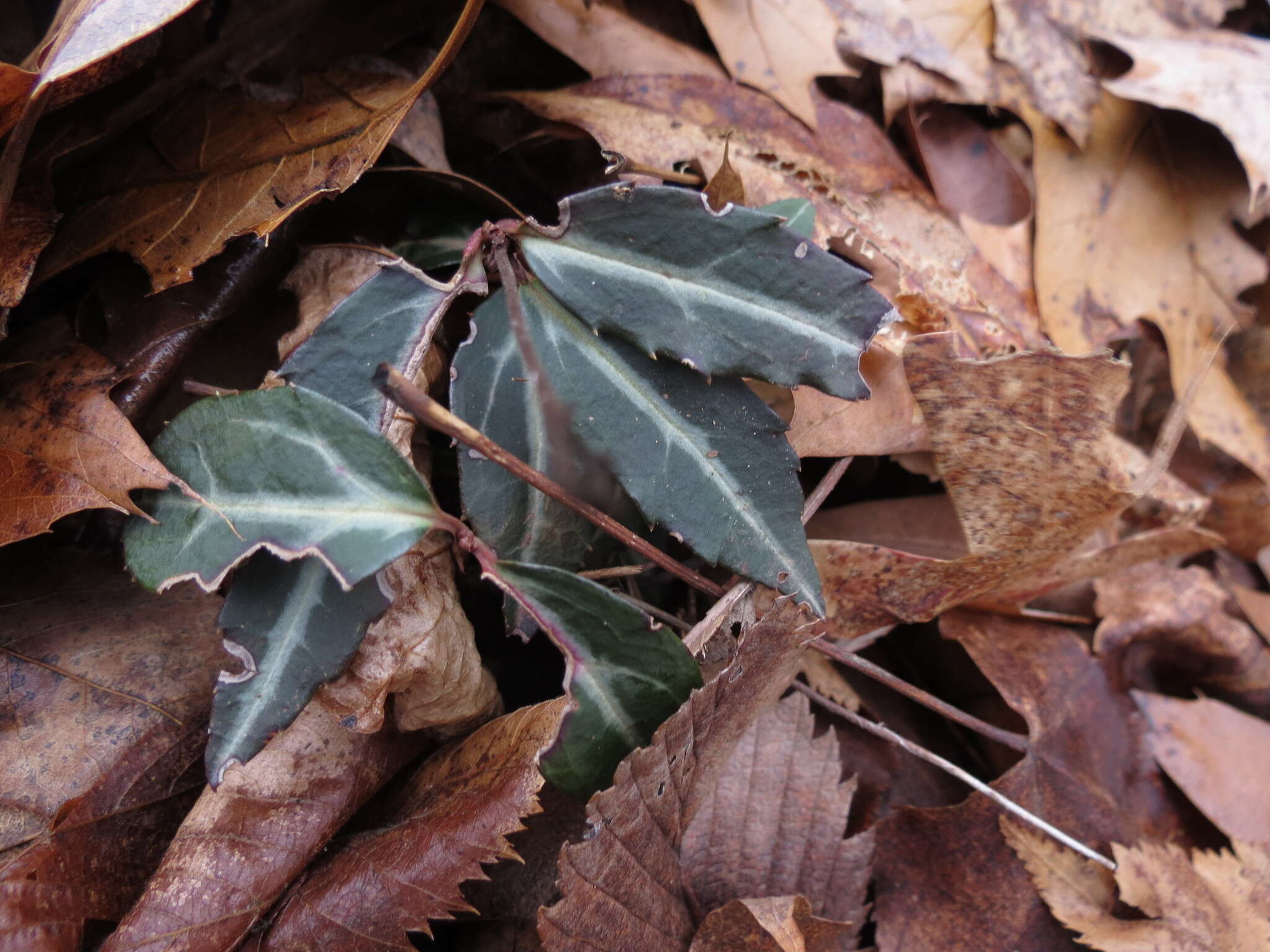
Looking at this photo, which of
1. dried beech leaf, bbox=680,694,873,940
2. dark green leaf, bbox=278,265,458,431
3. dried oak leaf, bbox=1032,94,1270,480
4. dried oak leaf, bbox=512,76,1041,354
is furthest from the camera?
dried oak leaf, bbox=1032,94,1270,480

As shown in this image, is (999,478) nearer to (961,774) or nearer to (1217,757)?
(961,774)

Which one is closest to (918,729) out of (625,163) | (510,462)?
(510,462)

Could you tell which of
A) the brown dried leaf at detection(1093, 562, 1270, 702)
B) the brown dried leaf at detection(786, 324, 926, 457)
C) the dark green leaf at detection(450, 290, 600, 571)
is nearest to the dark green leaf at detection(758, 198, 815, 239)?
the brown dried leaf at detection(786, 324, 926, 457)

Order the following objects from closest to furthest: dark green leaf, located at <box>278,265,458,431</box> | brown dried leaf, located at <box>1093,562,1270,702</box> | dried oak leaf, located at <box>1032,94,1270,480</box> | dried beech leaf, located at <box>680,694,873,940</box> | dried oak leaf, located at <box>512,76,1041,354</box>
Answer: dark green leaf, located at <box>278,265,458,431</box>, dried beech leaf, located at <box>680,694,873,940</box>, dried oak leaf, located at <box>512,76,1041,354</box>, brown dried leaf, located at <box>1093,562,1270,702</box>, dried oak leaf, located at <box>1032,94,1270,480</box>

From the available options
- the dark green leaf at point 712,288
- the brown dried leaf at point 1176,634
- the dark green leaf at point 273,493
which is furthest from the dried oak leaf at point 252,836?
the brown dried leaf at point 1176,634

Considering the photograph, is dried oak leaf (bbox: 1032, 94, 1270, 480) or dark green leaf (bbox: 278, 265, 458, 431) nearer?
dark green leaf (bbox: 278, 265, 458, 431)

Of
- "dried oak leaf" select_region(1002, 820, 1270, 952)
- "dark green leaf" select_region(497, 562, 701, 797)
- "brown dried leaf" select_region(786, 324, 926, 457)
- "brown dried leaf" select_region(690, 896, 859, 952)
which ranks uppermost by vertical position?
"brown dried leaf" select_region(786, 324, 926, 457)

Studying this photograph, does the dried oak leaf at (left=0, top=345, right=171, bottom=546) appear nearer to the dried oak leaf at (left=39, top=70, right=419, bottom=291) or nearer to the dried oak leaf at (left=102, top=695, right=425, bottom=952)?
the dried oak leaf at (left=39, top=70, right=419, bottom=291)
